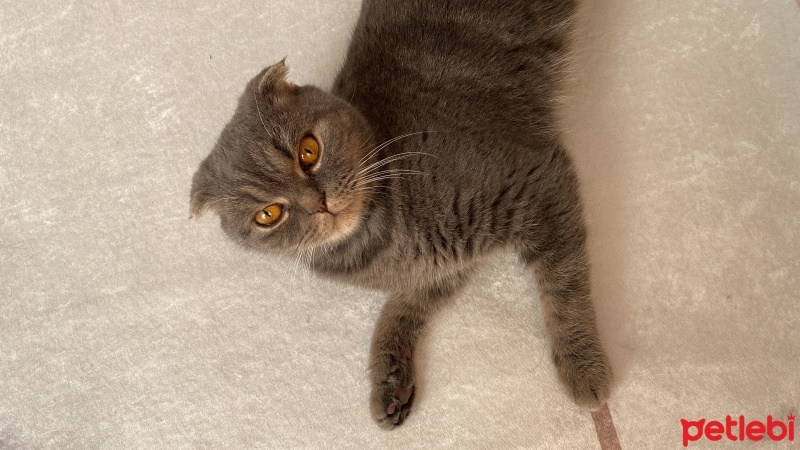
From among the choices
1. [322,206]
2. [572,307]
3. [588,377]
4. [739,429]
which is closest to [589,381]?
[588,377]

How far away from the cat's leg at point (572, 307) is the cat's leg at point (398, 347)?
224 millimetres

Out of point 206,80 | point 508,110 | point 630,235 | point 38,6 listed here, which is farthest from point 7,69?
point 630,235

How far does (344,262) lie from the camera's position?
129cm

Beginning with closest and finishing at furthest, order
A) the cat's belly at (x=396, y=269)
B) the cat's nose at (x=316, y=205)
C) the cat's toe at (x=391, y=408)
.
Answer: the cat's nose at (x=316, y=205), the cat's belly at (x=396, y=269), the cat's toe at (x=391, y=408)

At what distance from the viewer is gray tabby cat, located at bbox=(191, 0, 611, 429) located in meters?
1.13

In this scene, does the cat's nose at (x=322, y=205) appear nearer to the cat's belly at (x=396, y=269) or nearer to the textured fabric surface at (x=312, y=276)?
the cat's belly at (x=396, y=269)

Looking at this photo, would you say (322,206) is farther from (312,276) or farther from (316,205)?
(312,276)

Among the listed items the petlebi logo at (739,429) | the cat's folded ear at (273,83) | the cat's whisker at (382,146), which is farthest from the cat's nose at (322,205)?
the petlebi logo at (739,429)

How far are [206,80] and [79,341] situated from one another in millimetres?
786

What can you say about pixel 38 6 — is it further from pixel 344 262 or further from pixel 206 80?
pixel 344 262

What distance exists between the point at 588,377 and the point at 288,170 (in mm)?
807

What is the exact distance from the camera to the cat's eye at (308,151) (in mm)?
1122

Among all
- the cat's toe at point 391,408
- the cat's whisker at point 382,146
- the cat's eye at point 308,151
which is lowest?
the cat's toe at point 391,408

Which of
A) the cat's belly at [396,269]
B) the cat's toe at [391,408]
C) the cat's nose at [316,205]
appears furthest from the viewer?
the cat's toe at [391,408]
